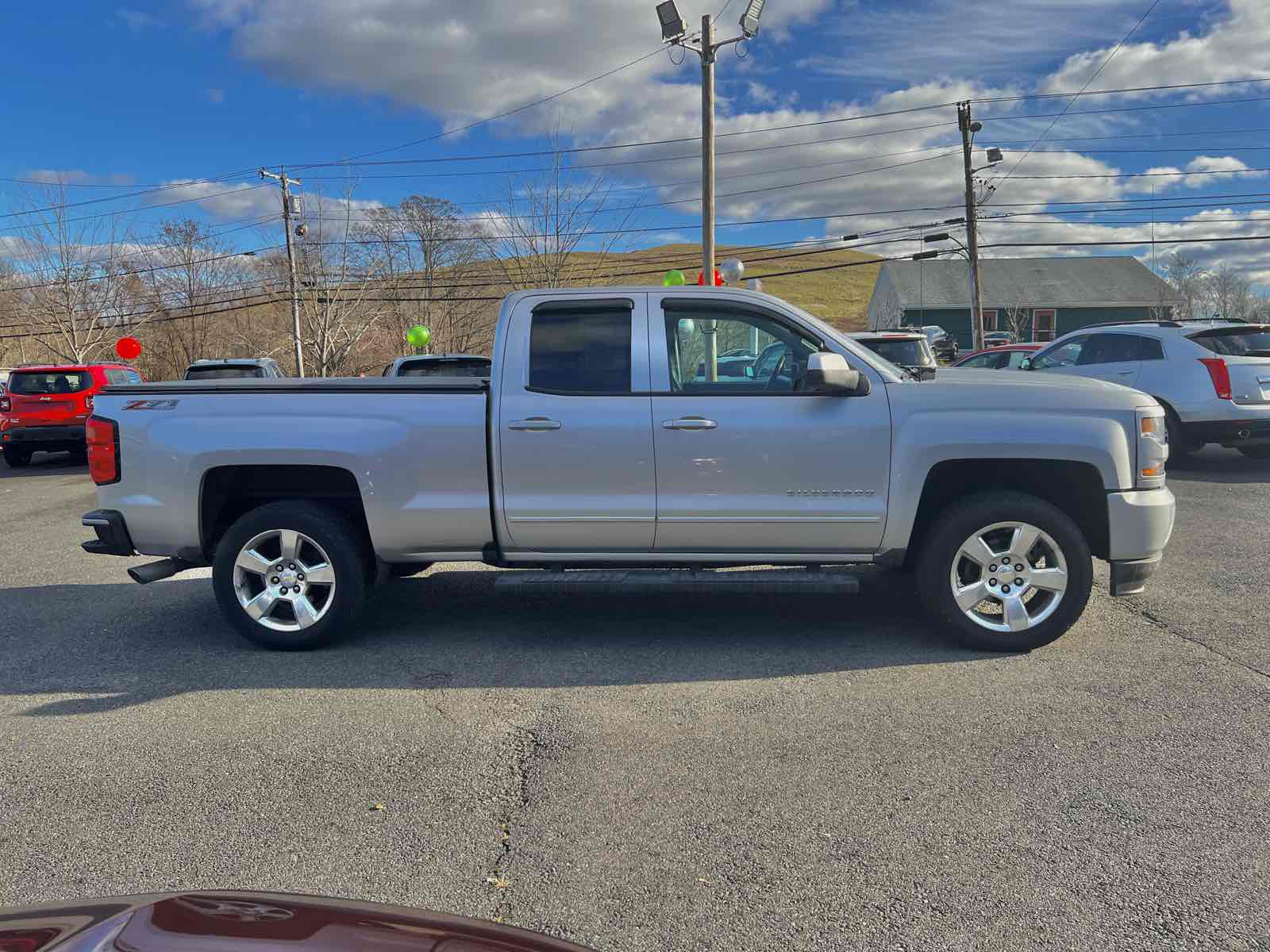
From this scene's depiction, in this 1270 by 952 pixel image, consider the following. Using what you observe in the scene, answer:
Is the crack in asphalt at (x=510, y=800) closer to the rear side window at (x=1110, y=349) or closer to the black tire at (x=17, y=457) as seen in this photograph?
the rear side window at (x=1110, y=349)

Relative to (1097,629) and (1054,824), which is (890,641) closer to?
(1097,629)

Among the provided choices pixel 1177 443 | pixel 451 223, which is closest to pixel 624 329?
pixel 1177 443

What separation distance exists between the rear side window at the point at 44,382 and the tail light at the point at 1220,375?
16.8 metres

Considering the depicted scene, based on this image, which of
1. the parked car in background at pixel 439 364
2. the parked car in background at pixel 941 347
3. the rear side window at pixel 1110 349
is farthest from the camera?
the parked car in background at pixel 941 347

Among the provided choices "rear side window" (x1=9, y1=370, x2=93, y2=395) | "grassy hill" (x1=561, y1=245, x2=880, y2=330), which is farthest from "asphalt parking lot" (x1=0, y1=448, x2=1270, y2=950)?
"grassy hill" (x1=561, y1=245, x2=880, y2=330)

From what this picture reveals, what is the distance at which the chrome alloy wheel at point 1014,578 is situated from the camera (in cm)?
474

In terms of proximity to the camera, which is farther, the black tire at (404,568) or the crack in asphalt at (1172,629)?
the black tire at (404,568)

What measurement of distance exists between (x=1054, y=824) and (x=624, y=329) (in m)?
3.18

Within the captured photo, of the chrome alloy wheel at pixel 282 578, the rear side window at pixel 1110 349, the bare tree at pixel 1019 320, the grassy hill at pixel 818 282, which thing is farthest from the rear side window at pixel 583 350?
the grassy hill at pixel 818 282

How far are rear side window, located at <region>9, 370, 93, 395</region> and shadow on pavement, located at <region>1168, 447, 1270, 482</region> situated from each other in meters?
16.7

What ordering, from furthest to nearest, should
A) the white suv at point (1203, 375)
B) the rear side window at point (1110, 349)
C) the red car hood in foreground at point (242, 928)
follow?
1. the rear side window at point (1110, 349)
2. the white suv at point (1203, 375)
3. the red car hood in foreground at point (242, 928)

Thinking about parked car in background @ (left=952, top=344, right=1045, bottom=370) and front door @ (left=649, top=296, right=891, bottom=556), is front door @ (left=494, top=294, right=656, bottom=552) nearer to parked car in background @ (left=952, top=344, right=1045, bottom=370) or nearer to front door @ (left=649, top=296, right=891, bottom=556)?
front door @ (left=649, top=296, right=891, bottom=556)

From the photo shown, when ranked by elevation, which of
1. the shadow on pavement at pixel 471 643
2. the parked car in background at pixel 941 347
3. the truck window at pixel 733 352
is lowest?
the shadow on pavement at pixel 471 643

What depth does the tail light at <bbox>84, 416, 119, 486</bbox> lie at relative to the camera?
4.97 m
